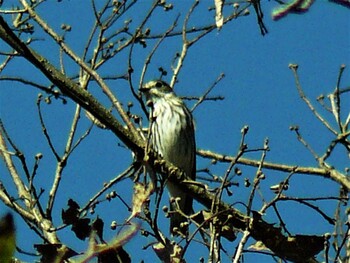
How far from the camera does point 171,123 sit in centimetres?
779

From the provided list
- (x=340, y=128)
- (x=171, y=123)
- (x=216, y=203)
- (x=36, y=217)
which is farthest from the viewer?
(x=171, y=123)

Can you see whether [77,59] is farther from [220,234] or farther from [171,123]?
[171,123]

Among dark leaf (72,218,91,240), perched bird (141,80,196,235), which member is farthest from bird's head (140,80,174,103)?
dark leaf (72,218,91,240)

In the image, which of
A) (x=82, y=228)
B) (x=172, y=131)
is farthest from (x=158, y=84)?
(x=82, y=228)

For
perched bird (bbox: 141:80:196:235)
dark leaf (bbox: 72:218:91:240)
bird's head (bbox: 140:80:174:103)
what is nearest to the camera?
dark leaf (bbox: 72:218:91:240)

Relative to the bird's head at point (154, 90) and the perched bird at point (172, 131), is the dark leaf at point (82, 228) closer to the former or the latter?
the perched bird at point (172, 131)

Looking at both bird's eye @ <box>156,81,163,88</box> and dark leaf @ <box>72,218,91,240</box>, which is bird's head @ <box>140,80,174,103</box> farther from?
dark leaf @ <box>72,218,91,240</box>

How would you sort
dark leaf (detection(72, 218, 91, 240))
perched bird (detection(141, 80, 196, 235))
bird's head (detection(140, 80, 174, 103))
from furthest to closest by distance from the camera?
1. bird's head (detection(140, 80, 174, 103))
2. perched bird (detection(141, 80, 196, 235))
3. dark leaf (detection(72, 218, 91, 240))

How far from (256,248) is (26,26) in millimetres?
4352

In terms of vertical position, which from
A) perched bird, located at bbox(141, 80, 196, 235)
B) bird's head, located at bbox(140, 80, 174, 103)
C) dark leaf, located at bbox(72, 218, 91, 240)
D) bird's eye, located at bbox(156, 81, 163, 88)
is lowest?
dark leaf, located at bbox(72, 218, 91, 240)

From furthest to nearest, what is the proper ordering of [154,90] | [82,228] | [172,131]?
[154,90], [172,131], [82,228]

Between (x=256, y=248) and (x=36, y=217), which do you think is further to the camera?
(x=36, y=217)

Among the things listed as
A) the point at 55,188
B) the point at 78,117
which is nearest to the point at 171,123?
the point at 78,117

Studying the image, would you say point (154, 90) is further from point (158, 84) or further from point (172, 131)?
point (172, 131)
